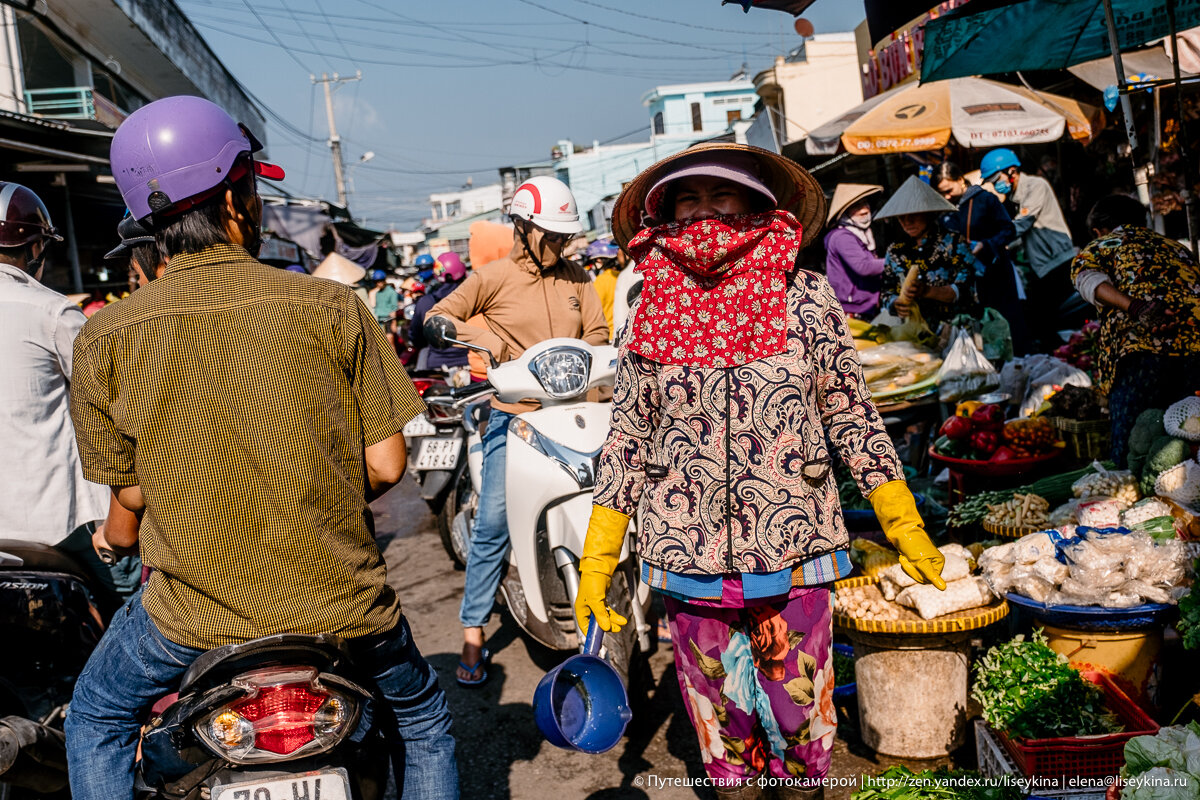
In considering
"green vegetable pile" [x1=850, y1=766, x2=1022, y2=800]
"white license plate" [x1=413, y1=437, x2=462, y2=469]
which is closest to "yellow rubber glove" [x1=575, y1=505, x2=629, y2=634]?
"green vegetable pile" [x1=850, y1=766, x2=1022, y2=800]

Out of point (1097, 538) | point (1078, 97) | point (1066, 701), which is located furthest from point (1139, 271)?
point (1078, 97)

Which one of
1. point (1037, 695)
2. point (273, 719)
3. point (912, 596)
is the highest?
point (273, 719)

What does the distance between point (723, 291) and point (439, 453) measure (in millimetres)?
3921

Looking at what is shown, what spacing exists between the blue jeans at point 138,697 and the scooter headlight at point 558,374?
1778 mm

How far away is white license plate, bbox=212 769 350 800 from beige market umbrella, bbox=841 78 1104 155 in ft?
25.1

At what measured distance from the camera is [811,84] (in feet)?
90.6

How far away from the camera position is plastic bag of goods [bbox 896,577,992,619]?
333cm

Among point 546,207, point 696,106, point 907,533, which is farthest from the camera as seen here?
point 696,106

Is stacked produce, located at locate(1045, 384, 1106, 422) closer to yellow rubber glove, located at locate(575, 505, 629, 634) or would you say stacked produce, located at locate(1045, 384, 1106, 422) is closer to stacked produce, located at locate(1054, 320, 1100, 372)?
stacked produce, located at locate(1054, 320, 1100, 372)

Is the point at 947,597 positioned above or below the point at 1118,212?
below

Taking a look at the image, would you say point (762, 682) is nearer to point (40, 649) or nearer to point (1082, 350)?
point (40, 649)

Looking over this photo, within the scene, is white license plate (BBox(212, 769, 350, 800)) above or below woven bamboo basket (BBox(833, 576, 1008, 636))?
above

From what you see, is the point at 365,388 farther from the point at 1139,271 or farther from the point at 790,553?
the point at 1139,271

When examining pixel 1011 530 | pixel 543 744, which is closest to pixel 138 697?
pixel 543 744
